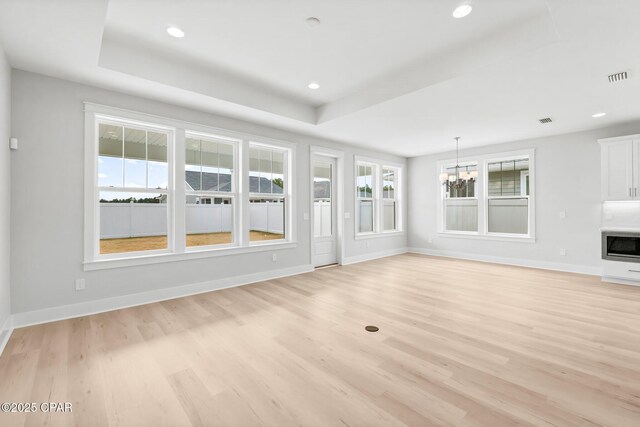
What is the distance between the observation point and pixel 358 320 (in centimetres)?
320

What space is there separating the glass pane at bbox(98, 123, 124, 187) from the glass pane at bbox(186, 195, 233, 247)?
0.93m

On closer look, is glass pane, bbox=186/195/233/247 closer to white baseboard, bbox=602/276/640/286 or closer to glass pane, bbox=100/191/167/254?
glass pane, bbox=100/191/167/254

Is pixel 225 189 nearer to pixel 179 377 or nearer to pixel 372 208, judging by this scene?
pixel 179 377

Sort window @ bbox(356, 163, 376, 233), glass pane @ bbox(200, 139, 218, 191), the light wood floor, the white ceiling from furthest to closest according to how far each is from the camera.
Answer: window @ bbox(356, 163, 376, 233), glass pane @ bbox(200, 139, 218, 191), the white ceiling, the light wood floor

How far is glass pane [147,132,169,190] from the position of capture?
395 centimetres

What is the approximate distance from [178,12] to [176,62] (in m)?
1.02

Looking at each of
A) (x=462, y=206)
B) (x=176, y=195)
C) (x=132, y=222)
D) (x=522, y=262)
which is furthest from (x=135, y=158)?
(x=522, y=262)

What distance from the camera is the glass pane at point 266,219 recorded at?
5.04 meters

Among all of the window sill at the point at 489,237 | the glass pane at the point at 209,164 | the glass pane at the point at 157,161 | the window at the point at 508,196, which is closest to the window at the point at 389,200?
the window sill at the point at 489,237

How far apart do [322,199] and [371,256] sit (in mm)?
2005

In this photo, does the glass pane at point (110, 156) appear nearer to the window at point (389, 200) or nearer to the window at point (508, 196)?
the window at point (389, 200)

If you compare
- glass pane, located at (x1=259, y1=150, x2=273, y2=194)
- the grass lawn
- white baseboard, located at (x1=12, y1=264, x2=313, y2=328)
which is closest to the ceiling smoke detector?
glass pane, located at (x1=259, y1=150, x2=273, y2=194)

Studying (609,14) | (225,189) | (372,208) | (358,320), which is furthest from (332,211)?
(609,14)

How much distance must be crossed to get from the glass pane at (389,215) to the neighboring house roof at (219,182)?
11.5ft
